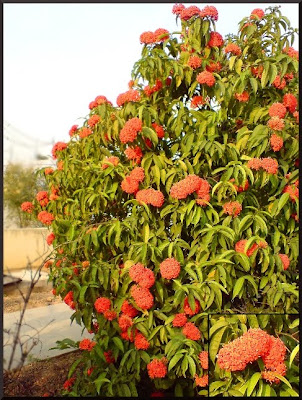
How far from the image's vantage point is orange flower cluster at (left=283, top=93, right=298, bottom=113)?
2.35 meters

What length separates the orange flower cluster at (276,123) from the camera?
2164mm

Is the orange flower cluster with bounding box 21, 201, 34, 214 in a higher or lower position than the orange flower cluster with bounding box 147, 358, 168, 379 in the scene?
higher

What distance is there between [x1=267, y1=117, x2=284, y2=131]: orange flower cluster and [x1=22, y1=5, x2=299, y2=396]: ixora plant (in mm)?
25

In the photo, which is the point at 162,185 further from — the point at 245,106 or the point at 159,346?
the point at 159,346

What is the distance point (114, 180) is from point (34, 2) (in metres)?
0.88

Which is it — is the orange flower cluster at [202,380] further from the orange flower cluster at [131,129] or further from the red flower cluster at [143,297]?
the orange flower cluster at [131,129]

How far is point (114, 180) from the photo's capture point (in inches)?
94.7

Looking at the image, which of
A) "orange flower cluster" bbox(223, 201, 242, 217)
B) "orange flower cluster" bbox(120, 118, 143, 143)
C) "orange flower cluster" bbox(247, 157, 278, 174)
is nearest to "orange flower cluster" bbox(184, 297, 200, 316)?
"orange flower cluster" bbox(223, 201, 242, 217)

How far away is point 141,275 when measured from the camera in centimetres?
209

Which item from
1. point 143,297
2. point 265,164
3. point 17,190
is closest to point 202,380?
point 143,297

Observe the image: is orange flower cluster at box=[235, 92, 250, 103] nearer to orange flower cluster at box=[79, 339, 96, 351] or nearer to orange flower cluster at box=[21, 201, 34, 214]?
A: orange flower cluster at box=[79, 339, 96, 351]

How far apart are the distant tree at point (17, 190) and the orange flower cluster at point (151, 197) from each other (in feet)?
11.8

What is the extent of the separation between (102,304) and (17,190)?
12.8 ft

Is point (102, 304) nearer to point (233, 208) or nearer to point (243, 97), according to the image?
point (233, 208)
